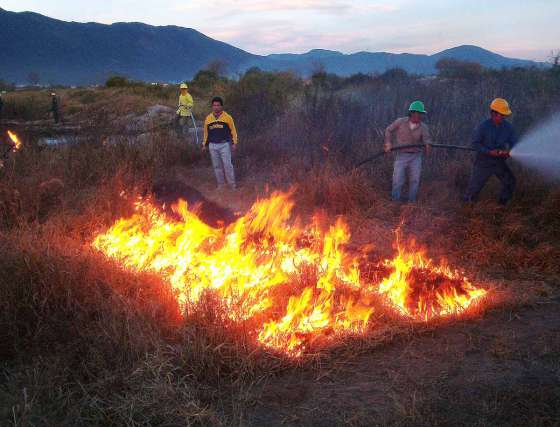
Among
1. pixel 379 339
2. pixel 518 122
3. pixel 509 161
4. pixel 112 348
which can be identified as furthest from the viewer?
pixel 518 122

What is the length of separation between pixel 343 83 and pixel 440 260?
17396mm

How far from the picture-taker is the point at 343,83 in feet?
71.1

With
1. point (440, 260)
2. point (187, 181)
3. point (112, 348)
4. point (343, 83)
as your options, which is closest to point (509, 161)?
point (440, 260)

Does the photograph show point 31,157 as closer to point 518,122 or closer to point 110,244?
point 110,244

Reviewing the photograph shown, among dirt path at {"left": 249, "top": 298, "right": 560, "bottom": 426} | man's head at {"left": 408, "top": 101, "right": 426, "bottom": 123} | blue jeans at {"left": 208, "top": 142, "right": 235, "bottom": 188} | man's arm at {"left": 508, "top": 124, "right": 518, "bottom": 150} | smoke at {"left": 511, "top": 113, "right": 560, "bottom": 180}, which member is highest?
man's head at {"left": 408, "top": 101, "right": 426, "bottom": 123}

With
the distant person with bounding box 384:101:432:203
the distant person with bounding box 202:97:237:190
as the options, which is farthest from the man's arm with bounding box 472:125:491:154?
the distant person with bounding box 202:97:237:190

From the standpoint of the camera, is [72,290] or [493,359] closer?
[493,359]

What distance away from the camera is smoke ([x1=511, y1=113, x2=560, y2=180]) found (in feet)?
21.9

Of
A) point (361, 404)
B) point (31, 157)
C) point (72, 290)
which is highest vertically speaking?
point (31, 157)

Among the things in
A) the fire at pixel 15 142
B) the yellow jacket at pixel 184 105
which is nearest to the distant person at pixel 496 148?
the fire at pixel 15 142

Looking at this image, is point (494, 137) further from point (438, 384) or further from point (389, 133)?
point (438, 384)

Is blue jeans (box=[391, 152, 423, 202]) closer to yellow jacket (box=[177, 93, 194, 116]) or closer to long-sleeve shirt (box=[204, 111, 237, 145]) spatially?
long-sleeve shirt (box=[204, 111, 237, 145])

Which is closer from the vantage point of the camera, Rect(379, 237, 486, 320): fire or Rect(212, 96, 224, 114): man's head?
Rect(379, 237, 486, 320): fire

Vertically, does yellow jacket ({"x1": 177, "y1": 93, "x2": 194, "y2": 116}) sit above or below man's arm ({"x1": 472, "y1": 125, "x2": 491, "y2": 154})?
above
